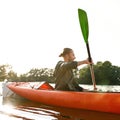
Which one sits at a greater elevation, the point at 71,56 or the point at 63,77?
the point at 71,56

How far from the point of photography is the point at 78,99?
6.67m

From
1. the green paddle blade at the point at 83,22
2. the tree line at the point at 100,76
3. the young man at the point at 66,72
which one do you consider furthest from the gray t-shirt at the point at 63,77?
the tree line at the point at 100,76

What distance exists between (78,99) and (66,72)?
35.5 inches

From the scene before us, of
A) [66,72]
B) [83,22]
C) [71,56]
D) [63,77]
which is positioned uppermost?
[83,22]

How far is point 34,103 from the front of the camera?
28.0 feet

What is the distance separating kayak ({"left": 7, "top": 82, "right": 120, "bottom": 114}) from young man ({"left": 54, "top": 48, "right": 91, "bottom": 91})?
0.83 feet

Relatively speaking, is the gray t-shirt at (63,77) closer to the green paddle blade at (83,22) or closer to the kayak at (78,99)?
the kayak at (78,99)

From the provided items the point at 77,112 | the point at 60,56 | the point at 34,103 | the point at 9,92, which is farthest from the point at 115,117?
the point at 9,92

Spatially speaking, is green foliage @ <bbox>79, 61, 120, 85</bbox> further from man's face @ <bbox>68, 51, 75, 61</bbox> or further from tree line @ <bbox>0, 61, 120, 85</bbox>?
man's face @ <bbox>68, 51, 75, 61</bbox>

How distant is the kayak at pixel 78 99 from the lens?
19.7 feet

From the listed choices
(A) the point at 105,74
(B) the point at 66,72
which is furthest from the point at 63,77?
(A) the point at 105,74

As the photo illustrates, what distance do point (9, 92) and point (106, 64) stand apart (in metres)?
39.2

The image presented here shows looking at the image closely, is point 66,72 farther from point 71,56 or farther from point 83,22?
point 83,22

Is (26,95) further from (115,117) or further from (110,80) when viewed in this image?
(110,80)
